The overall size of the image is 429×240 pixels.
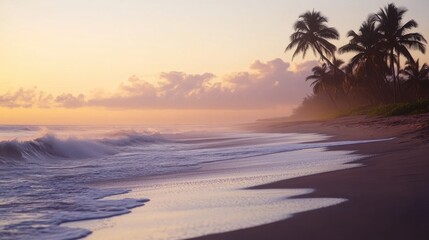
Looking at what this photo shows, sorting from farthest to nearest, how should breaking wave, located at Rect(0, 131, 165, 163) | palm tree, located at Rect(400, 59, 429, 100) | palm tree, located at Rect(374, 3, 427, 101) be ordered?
1. palm tree, located at Rect(400, 59, 429, 100)
2. palm tree, located at Rect(374, 3, 427, 101)
3. breaking wave, located at Rect(0, 131, 165, 163)

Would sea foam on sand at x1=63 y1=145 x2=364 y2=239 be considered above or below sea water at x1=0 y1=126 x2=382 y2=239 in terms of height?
below

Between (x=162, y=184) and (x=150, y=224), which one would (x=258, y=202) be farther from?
(x=162, y=184)

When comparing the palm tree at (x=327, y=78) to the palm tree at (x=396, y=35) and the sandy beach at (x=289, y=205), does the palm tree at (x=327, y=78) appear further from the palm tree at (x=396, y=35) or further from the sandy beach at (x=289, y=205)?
the sandy beach at (x=289, y=205)

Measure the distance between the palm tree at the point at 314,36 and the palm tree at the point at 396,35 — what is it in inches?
191

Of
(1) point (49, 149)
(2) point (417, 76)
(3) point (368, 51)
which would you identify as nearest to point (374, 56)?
(3) point (368, 51)

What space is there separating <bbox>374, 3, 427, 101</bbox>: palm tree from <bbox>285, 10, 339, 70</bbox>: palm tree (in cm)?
486

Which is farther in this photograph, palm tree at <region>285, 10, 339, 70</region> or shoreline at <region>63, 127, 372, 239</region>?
palm tree at <region>285, 10, 339, 70</region>

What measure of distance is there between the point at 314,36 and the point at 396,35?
7.24 m

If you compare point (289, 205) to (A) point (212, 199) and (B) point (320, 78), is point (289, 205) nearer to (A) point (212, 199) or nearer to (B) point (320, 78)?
(A) point (212, 199)

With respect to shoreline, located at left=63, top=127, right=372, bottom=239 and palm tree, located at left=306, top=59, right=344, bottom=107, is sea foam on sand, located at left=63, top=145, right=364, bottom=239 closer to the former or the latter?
shoreline, located at left=63, top=127, right=372, bottom=239

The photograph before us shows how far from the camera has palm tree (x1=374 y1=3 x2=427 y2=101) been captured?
33750 mm

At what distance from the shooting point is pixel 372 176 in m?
6.85

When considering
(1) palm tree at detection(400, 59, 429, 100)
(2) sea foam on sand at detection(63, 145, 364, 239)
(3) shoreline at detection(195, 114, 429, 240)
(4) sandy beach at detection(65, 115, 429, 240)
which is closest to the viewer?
(3) shoreline at detection(195, 114, 429, 240)

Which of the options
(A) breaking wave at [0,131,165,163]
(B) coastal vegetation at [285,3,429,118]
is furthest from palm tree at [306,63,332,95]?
(A) breaking wave at [0,131,165,163]
